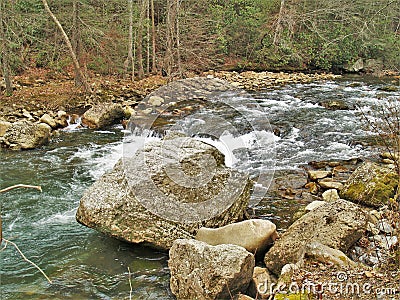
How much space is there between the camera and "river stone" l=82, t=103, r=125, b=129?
10.7 meters

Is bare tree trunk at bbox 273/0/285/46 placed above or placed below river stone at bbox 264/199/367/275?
above

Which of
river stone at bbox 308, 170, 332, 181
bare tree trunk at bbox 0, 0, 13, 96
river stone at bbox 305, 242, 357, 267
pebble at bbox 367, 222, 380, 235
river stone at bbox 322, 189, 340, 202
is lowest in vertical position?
river stone at bbox 308, 170, 332, 181

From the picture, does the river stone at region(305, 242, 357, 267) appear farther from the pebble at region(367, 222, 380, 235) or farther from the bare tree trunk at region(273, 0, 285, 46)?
the bare tree trunk at region(273, 0, 285, 46)

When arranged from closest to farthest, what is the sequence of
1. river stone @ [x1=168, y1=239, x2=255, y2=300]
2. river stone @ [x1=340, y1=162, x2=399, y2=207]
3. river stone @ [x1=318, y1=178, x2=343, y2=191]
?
river stone @ [x1=168, y1=239, x2=255, y2=300] < river stone @ [x1=340, y1=162, x2=399, y2=207] < river stone @ [x1=318, y1=178, x2=343, y2=191]

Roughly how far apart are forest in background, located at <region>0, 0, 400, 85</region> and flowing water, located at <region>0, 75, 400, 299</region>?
12.4 ft

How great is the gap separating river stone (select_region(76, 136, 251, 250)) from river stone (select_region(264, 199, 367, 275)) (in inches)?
38.9

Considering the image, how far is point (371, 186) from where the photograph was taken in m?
5.36

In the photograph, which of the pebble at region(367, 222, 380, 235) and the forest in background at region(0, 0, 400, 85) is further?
the forest in background at region(0, 0, 400, 85)

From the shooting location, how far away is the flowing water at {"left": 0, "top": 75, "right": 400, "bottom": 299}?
398 centimetres

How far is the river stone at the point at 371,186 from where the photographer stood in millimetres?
5223

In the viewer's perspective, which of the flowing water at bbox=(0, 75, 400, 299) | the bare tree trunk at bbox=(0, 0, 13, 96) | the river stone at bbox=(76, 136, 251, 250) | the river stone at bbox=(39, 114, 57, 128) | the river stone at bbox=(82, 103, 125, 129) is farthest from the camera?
the bare tree trunk at bbox=(0, 0, 13, 96)

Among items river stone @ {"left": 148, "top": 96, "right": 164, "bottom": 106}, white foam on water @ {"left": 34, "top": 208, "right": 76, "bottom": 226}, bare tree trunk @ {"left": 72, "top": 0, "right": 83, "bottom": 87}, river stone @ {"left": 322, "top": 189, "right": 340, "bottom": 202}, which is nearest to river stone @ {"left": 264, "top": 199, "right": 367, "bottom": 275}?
river stone @ {"left": 322, "top": 189, "right": 340, "bottom": 202}

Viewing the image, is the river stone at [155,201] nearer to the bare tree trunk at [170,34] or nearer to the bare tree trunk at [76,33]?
the bare tree trunk at [76,33]

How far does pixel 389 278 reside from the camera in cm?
278
